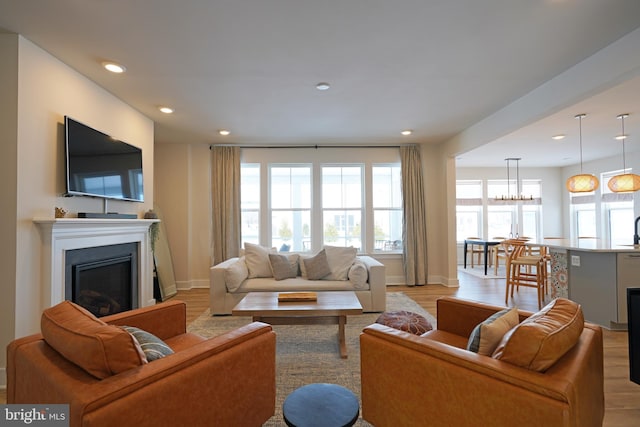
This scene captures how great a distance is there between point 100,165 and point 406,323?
3.18m

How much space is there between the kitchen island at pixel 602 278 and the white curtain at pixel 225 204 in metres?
4.67

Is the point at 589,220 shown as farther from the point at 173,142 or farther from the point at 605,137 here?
the point at 173,142

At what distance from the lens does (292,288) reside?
377 cm

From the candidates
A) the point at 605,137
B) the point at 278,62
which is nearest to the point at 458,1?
the point at 278,62

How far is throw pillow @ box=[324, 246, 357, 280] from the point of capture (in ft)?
13.4

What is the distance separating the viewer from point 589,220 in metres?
7.82

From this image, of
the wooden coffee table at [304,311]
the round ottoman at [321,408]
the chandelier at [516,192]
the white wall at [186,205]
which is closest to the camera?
the round ottoman at [321,408]

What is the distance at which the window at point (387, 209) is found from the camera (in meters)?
5.81

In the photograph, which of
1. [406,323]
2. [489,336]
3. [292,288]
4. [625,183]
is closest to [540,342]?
[489,336]

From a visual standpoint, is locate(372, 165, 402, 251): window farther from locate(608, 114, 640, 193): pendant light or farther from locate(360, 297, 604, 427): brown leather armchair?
locate(360, 297, 604, 427): brown leather armchair

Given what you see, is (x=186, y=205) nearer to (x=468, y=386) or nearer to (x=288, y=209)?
(x=288, y=209)

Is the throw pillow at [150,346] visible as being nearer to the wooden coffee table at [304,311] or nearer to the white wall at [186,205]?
the wooden coffee table at [304,311]

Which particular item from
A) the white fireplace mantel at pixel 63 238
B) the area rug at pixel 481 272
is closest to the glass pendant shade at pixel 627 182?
the area rug at pixel 481 272

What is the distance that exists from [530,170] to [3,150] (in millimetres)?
10174
